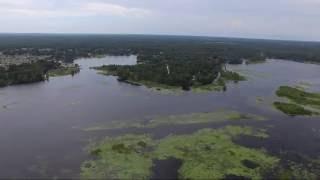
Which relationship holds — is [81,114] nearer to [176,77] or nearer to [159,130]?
[159,130]

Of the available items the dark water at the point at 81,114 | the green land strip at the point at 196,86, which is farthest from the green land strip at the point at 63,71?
the green land strip at the point at 196,86

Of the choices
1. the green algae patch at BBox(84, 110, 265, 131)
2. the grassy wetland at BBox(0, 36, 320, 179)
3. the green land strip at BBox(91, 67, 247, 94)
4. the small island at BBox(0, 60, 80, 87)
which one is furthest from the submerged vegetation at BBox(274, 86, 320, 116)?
the small island at BBox(0, 60, 80, 87)

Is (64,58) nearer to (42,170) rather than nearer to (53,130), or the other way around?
(53,130)

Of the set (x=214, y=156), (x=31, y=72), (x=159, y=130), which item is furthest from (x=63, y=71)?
(x=214, y=156)

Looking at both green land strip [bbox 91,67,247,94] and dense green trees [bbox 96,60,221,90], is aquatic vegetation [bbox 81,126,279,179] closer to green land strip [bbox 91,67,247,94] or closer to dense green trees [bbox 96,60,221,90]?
green land strip [bbox 91,67,247,94]

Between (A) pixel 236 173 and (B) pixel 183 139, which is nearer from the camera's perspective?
(A) pixel 236 173

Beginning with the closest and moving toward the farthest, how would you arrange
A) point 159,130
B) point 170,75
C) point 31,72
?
point 159,130 → point 170,75 → point 31,72

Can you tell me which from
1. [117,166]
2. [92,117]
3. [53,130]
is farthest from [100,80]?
[117,166]
